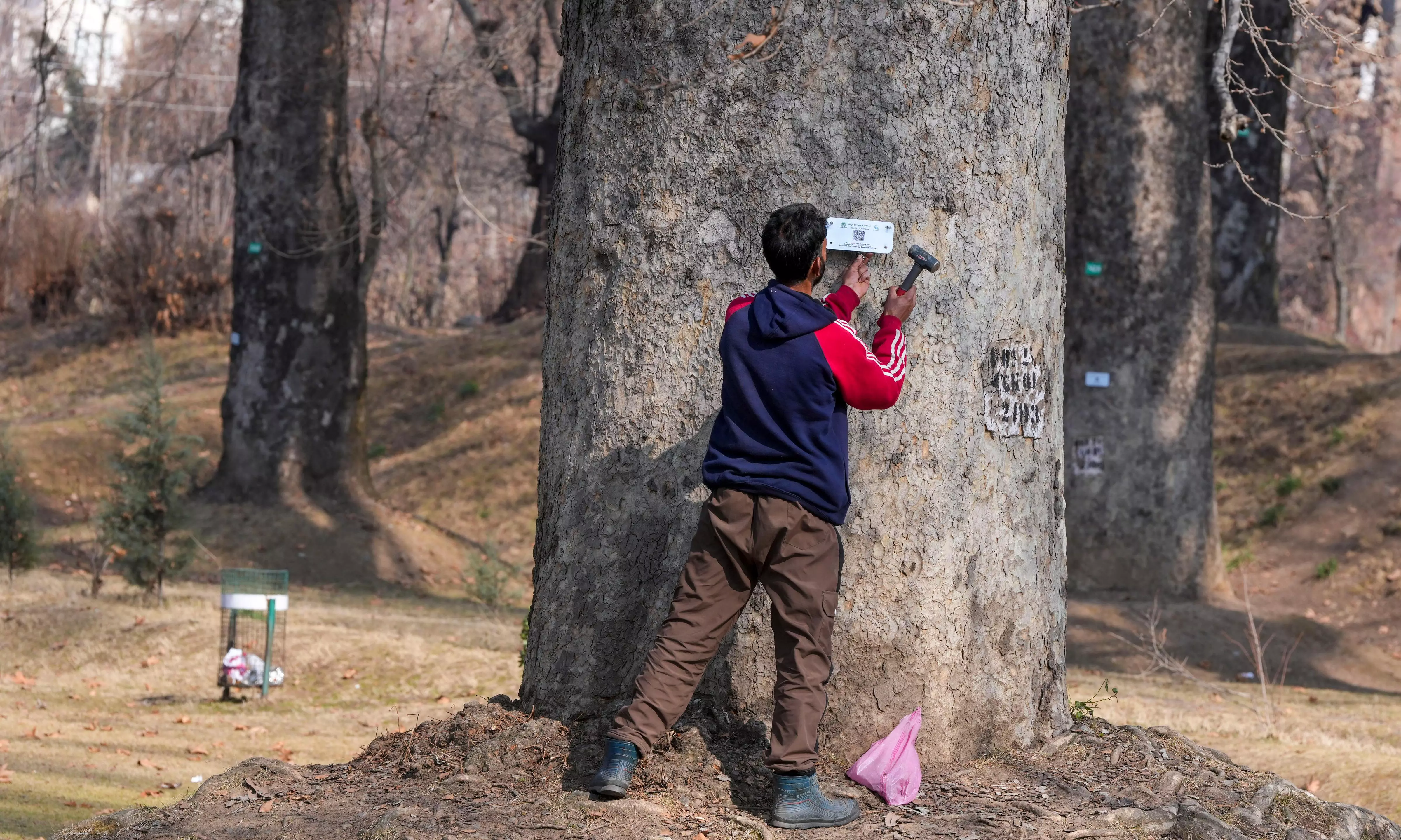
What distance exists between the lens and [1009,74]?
4.68 meters

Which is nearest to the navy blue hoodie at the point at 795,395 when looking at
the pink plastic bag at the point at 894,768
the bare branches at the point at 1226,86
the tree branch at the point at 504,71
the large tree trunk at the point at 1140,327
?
the pink plastic bag at the point at 894,768

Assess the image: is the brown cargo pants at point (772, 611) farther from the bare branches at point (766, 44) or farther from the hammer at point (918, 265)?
the bare branches at point (766, 44)

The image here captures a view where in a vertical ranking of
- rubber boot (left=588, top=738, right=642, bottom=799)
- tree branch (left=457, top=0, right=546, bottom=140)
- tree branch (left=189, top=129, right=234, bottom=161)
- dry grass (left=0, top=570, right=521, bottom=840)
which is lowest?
dry grass (left=0, top=570, right=521, bottom=840)

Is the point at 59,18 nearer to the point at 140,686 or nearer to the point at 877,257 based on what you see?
the point at 140,686

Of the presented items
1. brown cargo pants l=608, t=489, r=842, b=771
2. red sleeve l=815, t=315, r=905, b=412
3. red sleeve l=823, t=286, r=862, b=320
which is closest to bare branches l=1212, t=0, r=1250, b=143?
red sleeve l=823, t=286, r=862, b=320

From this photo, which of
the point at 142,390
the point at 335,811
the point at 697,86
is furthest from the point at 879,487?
the point at 142,390

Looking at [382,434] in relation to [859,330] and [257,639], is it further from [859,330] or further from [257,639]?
[859,330]

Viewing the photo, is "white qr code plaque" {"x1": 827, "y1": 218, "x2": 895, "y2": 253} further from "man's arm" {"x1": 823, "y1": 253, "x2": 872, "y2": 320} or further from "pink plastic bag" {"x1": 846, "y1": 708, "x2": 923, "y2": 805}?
"pink plastic bag" {"x1": 846, "y1": 708, "x2": 923, "y2": 805}

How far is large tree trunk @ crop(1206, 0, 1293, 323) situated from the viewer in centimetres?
1694

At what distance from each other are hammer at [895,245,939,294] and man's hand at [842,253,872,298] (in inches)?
4.2

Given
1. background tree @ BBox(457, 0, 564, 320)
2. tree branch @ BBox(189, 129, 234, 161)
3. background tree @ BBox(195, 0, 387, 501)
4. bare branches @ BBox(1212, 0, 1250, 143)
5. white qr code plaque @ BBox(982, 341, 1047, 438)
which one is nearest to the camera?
white qr code plaque @ BBox(982, 341, 1047, 438)

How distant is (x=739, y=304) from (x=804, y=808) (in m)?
1.47

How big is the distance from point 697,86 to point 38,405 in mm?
18901

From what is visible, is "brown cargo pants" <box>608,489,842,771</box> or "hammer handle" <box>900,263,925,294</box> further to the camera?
"hammer handle" <box>900,263,925,294</box>
